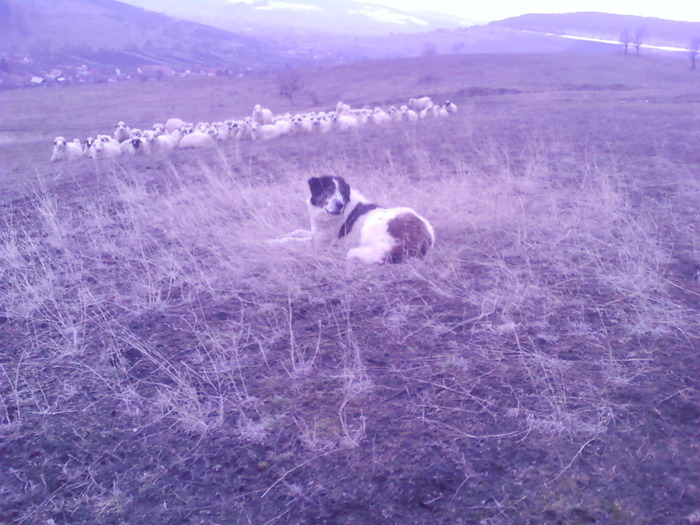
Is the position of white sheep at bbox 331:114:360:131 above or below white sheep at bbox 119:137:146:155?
above

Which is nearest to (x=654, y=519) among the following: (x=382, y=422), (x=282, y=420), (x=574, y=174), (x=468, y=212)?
(x=382, y=422)

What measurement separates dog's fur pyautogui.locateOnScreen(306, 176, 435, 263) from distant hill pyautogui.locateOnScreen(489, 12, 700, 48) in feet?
194

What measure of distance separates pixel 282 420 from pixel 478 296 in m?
1.99

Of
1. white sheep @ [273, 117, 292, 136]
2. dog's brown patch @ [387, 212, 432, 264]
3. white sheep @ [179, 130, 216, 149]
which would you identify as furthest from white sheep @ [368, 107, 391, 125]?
dog's brown patch @ [387, 212, 432, 264]

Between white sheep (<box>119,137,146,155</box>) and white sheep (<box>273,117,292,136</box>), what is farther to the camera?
white sheep (<box>273,117,292,136</box>)

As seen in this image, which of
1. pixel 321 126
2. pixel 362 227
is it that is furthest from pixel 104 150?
pixel 362 227

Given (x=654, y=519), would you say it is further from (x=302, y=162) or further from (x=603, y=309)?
(x=302, y=162)

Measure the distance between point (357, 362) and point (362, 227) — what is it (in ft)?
6.84

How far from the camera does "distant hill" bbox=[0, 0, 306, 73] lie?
208ft

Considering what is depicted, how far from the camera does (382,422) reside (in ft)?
9.12

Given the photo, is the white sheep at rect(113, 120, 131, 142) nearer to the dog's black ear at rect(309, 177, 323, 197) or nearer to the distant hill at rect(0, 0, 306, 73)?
the dog's black ear at rect(309, 177, 323, 197)

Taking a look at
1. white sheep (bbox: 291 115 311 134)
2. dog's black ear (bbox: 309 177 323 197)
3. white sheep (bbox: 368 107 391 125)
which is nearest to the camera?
dog's black ear (bbox: 309 177 323 197)

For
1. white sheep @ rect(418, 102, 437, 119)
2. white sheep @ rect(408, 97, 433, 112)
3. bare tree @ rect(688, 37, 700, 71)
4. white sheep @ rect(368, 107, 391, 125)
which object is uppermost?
bare tree @ rect(688, 37, 700, 71)

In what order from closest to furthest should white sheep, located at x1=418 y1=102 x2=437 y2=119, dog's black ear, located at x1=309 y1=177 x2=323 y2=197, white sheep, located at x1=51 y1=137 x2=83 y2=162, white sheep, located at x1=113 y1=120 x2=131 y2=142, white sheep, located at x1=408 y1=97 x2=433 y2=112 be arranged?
dog's black ear, located at x1=309 y1=177 x2=323 y2=197 → white sheep, located at x1=51 y1=137 x2=83 y2=162 → white sheep, located at x1=113 y1=120 x2=131 y2=142 → white sheep, located at x1=418 y1=102 x2=437 y2=119 → white sheep, located at x1=408 y1=97 x2=433 y2=112
